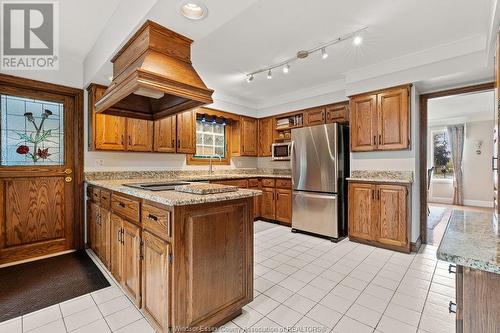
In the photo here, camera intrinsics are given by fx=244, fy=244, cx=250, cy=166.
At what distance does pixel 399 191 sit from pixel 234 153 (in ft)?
10.1

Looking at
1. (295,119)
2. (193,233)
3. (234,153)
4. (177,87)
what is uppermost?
(295,119)

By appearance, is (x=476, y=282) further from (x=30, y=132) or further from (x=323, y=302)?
(x=30, y=132)

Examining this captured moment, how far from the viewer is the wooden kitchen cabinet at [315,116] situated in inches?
170

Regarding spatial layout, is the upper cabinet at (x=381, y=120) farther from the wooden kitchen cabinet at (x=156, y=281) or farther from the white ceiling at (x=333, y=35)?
the wooden kitchen cabinet at (x=156, y=281)

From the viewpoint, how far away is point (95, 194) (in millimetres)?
2848

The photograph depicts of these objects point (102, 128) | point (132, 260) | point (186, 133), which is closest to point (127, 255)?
point (132, 260)

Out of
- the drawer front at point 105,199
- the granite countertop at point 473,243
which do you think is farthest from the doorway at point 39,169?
the granite countertop at point 473,243

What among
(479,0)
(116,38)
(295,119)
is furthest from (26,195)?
(479,0)

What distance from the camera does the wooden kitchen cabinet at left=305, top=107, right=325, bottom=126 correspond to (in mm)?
4320

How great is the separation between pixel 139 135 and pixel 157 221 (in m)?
2.23

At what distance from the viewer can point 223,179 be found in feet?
13.9

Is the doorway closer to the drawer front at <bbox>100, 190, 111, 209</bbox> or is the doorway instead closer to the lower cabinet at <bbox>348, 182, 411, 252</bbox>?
the drawer front at <bbox>100, 190, 111, 209</bbox>

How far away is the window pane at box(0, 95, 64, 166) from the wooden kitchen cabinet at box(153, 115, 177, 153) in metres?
1.17

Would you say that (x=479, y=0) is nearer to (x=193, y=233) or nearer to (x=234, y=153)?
(x=193, y=233)
